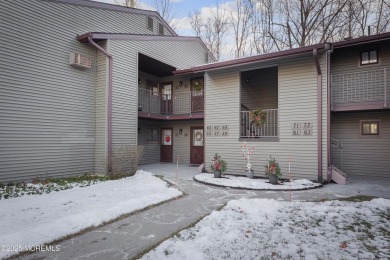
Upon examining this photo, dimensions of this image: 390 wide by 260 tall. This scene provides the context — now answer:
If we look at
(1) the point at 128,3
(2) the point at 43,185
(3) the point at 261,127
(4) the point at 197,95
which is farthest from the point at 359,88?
(1) the point at 128,3

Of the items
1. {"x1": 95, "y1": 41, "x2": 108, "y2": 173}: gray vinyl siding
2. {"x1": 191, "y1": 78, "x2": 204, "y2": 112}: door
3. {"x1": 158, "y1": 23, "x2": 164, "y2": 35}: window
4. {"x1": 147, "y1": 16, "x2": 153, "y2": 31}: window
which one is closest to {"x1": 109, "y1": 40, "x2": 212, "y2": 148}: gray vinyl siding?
{"x1": 95, "y1": 41, "x2": 108, "y2": 173}: gray vinyl siding

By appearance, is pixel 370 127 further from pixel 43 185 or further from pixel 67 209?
pixel 43 185

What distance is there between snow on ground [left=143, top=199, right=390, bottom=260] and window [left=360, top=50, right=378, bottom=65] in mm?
6782

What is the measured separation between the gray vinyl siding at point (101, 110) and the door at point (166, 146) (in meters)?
6.00

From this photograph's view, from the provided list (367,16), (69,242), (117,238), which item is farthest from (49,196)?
(367,16)

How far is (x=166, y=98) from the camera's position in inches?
624

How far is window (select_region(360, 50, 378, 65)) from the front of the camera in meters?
9.89

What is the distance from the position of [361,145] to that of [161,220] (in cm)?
980

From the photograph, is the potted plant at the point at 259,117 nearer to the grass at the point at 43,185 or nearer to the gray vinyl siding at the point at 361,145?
the gray vinyl siding at the point at 361,145

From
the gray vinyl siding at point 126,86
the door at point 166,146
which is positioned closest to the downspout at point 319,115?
the gray vinyl siding at point 126,86

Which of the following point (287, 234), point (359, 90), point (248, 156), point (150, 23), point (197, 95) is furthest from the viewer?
point (150, 23)

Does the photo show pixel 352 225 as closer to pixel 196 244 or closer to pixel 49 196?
pixel 196 244

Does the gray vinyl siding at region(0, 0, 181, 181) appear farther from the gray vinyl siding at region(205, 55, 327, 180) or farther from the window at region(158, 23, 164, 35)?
the window at region(158, 23, 164, 35)

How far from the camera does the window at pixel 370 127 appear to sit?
1013 cm
